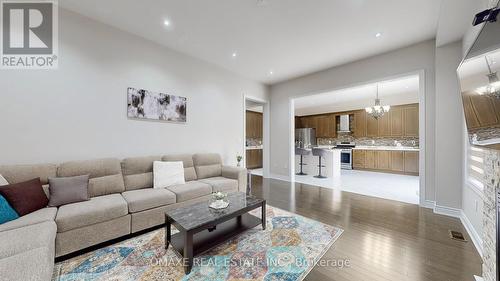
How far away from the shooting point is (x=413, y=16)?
2.71 metres

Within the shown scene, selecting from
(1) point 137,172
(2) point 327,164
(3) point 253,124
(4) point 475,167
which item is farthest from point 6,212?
(3) point 253,124

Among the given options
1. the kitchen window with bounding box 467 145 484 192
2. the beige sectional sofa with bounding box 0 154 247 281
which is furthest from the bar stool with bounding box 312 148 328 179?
the beige sectional sofa with bounding box 0 154 247 281

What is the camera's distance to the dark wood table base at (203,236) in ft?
5.61

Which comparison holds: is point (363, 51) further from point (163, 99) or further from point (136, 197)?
point (136, 197)

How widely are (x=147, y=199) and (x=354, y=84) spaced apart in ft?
14.9

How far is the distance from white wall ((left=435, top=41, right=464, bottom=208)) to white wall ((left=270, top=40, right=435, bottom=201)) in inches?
7.4

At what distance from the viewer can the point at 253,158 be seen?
821 centimetres

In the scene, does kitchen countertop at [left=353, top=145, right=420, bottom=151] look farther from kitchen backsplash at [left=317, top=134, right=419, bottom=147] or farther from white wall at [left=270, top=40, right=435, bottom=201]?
white wall at [left=270, top=40, right=435, bottom=201]

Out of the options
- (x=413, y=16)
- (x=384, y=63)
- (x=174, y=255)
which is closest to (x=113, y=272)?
(x=174, y=255)

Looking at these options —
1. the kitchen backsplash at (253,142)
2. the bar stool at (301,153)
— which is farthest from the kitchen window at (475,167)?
the kitchen backsplash at (253,142)

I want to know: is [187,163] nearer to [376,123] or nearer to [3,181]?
[3,181]

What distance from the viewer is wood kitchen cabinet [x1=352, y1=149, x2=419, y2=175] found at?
6.21 metres

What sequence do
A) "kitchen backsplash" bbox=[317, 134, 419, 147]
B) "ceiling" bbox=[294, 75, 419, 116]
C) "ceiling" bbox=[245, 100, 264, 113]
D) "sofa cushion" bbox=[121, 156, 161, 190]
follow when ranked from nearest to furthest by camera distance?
"sofa cushion" bbox=[121, 156, 161, 190], "ceiling" bbox=[294, 75, 419, 116], "ceiling" bbox=[245, 100, 264, 113], "kitchen backsplash" bbox=[317, 134, 419, 147]

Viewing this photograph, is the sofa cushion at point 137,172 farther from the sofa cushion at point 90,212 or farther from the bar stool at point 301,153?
the bar stool at point 301,153
